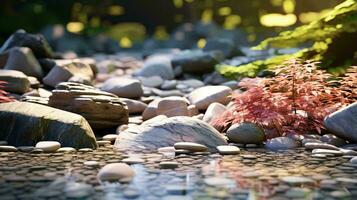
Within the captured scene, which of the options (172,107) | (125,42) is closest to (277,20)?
(125,42)

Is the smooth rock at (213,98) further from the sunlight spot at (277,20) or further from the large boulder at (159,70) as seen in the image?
the sunlight spot at (277,20)

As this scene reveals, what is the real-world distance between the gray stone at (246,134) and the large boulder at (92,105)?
1.27 metres

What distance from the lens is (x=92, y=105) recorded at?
17.1ft

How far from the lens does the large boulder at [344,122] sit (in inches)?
176

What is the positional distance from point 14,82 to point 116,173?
137 inches

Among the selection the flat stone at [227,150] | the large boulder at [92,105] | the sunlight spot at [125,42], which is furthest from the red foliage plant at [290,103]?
the sunlight spot at [125,42]

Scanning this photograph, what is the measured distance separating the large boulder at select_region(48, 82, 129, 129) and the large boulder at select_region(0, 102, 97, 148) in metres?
0.52

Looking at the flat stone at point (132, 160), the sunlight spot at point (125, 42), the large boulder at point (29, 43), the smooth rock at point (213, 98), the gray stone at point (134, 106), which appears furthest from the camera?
the sunlight spot at point (125, 42)

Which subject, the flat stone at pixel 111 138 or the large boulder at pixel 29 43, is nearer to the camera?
the flat stone at pixel 111 138

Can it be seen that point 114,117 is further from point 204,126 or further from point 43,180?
point 43,180

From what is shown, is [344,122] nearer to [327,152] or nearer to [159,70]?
[327,152]

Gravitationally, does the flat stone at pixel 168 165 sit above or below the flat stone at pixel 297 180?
above

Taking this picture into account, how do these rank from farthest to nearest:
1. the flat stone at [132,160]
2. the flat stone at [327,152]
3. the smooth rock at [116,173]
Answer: the flat stone at [327,152] < the flat stone at [132,160] < the smooth rock at [116,173]

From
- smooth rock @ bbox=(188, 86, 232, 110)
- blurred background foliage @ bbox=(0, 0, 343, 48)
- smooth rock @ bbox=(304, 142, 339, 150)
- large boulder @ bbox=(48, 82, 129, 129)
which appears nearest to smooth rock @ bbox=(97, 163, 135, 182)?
smooth rock @ bbox=(304, 142, 339, 150)
